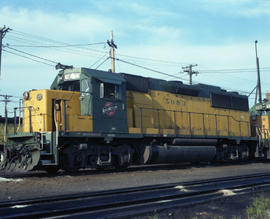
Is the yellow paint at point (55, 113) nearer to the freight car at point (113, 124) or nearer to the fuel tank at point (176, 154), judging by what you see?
the freight car at point (113, 124)

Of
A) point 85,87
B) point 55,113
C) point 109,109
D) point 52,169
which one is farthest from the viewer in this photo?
point 109,109

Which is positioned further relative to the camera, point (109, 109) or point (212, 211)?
point (109, 109)

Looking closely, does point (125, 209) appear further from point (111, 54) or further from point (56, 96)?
point (111, 54)

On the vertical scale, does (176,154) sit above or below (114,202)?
above

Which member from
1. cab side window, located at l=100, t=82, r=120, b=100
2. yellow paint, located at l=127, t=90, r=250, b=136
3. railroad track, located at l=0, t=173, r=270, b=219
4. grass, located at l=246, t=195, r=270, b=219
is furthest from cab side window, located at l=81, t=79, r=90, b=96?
grass, located at l=246, t=195, r=270, b=219

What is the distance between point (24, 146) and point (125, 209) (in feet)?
20.4

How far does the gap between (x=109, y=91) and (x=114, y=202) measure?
22.0ft

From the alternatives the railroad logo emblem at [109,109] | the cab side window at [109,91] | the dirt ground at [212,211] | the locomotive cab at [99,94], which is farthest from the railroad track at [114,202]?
the cab side window at [109,91]

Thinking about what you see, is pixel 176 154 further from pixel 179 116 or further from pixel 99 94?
pixel 99 94

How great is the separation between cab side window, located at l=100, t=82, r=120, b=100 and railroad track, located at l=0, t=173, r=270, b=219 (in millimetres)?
5037

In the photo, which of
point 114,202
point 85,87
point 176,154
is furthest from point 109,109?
point 114,202

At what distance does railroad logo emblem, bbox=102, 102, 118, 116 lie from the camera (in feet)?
38.5

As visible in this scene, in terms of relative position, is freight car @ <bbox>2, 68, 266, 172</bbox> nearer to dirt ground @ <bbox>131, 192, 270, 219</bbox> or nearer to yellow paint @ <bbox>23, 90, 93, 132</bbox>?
yellow paint @ <bbox>23, 90, 93, 132</bbox>

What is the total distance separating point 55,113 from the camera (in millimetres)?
10742
